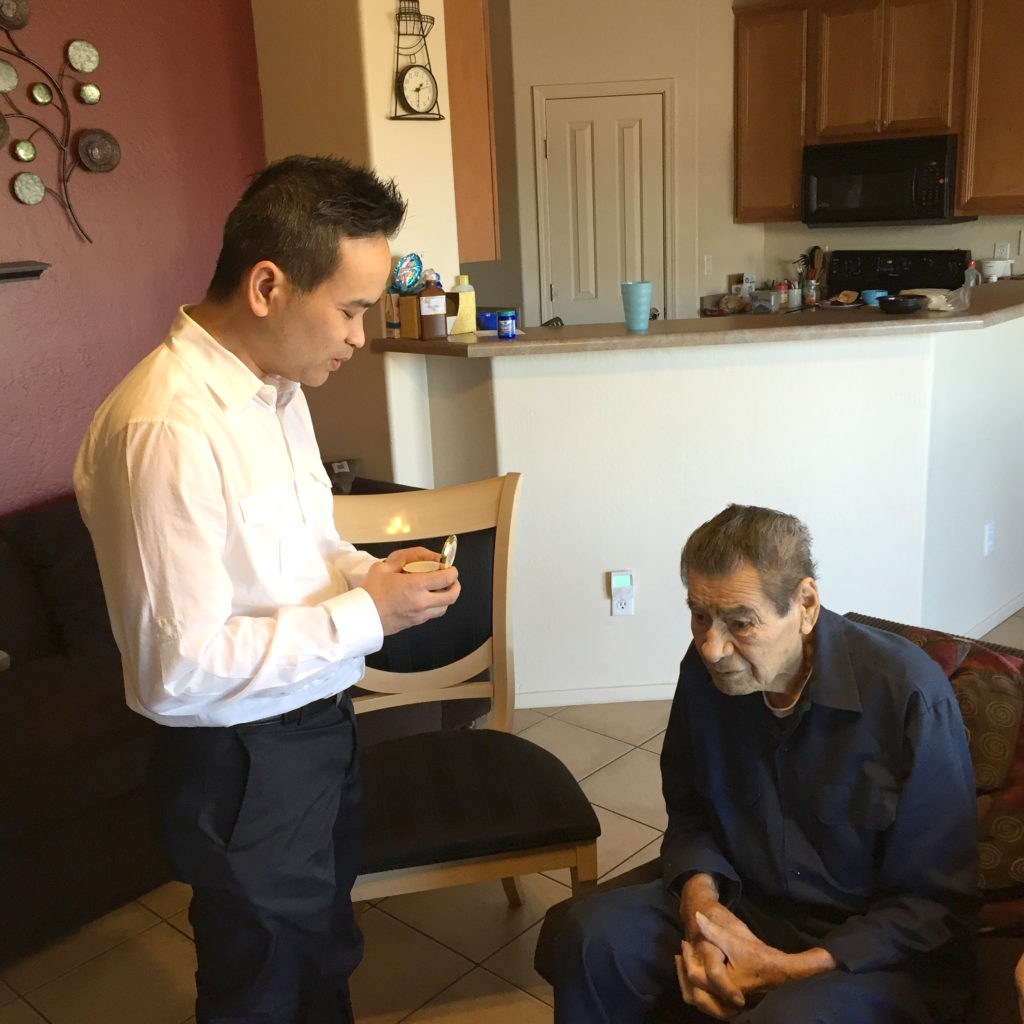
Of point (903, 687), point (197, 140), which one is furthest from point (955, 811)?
point (197, 140)

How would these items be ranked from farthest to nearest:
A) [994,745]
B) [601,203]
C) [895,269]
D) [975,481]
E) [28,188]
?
[601,203]
[895,269]
[975,481]
[28,188]
[994,745]

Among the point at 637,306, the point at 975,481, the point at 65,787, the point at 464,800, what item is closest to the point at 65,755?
the point at 65,787

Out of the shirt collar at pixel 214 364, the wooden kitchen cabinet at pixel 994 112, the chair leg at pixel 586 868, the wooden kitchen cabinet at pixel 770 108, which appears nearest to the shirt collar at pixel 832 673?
the chair leg at pixel 586 868

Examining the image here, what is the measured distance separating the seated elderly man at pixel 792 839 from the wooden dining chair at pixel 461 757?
0.99 ft

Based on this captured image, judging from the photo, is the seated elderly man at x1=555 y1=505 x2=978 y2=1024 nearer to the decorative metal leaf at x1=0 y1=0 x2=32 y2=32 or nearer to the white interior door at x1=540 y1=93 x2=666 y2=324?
the decorative metal leaf at x1=0 y1=0 x2=32 y2=32

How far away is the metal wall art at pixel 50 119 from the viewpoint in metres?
2.91

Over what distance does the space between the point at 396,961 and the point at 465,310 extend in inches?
73.3

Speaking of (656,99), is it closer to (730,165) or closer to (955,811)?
(730,165)

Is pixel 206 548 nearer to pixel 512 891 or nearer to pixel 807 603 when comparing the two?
pixel 807 603

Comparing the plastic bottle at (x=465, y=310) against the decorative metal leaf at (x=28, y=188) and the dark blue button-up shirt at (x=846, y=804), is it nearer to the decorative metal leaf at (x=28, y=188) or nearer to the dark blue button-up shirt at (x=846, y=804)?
the decorative metal leaf at (x=28, y=188)

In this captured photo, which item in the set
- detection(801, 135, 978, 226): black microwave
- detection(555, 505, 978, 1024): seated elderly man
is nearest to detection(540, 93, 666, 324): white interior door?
detection(801, 135, 978, 226): black microwave

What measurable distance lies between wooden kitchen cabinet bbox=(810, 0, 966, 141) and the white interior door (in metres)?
0.89

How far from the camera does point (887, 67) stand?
5.09 metres

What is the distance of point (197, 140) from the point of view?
11.2 ft
